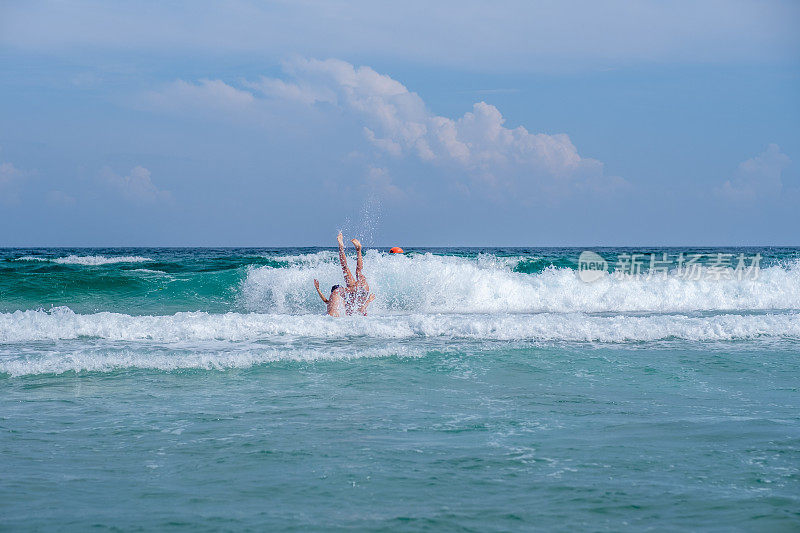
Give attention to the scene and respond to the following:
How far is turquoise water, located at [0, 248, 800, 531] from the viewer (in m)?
3.90

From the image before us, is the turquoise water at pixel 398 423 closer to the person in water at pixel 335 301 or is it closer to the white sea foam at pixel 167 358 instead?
the white sea foam at pixel 167 358

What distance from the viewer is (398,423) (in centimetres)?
570

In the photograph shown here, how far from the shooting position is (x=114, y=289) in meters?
21.2

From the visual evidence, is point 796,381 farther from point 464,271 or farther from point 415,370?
point 464,271

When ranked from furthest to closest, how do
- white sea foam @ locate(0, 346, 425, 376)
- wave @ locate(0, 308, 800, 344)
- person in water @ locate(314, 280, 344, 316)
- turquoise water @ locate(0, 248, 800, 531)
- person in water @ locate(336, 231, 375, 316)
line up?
person in water @ locate(336, 231, 375, 316), person in water @ locate(314, 280, 344, 316), wave @ locate(0, 308, 800, 344), white sea foam @ locate(0, 346, 425, 376), turquoise water @ locate(0, 248, 800, 531)

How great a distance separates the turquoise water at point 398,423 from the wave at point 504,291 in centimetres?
542

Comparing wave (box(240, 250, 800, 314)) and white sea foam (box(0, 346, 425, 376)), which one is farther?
wave (box(240, 250, 800, 314))

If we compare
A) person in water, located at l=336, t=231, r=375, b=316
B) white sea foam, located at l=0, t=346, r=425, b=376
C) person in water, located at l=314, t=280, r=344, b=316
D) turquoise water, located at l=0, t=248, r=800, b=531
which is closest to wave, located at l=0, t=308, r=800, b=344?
turquoise water, located at l=0, t=248, r=800, b=531

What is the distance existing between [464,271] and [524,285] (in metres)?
1.88

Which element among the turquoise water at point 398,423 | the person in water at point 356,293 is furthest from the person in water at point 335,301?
the turquoise water at point 398,423

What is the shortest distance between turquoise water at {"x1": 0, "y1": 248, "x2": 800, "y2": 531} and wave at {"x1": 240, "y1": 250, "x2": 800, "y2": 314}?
17.8 feet

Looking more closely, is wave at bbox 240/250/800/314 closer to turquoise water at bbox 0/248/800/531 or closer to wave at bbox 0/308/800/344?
wave at bbox 0/308/800/344

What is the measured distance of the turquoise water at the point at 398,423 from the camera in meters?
3.90

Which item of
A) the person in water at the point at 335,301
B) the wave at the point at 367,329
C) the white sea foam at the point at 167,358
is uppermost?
the person in water at the point at 335,301
